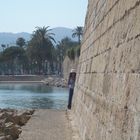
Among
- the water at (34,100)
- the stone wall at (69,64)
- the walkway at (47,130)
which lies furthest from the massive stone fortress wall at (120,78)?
the stone wall at (69,64)

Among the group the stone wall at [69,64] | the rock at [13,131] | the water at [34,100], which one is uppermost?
the stone wall at [69,64]

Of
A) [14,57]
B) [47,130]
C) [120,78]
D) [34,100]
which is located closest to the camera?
[120,78]

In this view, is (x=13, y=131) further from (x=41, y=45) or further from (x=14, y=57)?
(x=14, y=57)

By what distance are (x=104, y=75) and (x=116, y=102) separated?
1.24 meters

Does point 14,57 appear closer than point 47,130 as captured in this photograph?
No

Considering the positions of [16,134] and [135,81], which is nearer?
[135,81]

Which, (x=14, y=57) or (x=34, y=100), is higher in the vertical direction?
(x=14, y=57)

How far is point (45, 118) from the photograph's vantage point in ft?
45.1

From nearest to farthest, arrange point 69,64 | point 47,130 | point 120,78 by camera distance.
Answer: point 120,78, point 47,130, point 69,64

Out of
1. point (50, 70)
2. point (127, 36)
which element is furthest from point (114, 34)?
point (50, 70)

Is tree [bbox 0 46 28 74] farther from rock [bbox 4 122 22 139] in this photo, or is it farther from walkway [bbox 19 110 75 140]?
rock [bbox 4 122 22 139]

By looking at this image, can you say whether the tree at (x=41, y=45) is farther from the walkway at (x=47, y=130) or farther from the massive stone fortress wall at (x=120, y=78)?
the massive stone fortress wall at (x=120, y=78)

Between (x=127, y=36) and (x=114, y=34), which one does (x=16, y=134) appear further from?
(x=127, y=36)

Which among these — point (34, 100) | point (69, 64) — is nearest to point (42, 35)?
point (69, 64)
